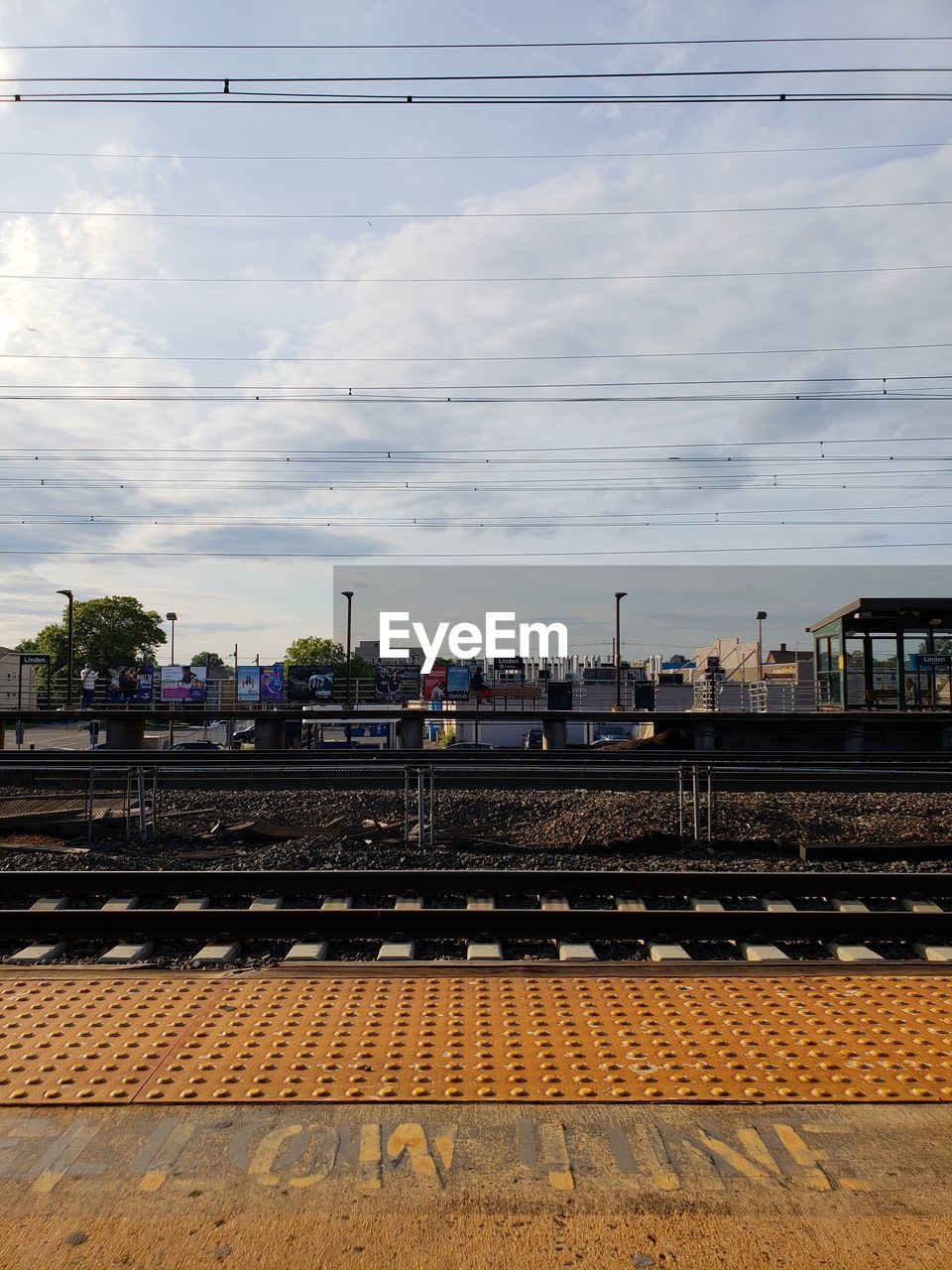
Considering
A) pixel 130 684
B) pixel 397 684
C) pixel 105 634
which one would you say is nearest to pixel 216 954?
pixel 397 684

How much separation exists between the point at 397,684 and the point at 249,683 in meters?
6.68

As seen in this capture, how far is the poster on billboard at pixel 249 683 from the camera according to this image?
38.0 meters

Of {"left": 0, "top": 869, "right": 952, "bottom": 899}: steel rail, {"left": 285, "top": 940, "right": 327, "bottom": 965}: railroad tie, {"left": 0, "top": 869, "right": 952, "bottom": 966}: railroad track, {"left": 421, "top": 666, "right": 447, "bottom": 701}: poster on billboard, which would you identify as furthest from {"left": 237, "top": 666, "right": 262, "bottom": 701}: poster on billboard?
{"left": 285, "top": 940, "right": 327, "bottom": 965}: railroad tie

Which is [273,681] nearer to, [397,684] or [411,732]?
[397,684]

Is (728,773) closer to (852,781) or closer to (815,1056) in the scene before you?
(852,781)

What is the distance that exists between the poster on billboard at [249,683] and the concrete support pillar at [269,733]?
922cm

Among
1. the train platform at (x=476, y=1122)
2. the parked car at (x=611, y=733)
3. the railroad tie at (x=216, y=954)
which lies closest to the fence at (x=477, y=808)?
the railroad tie at (x=216, y=954)

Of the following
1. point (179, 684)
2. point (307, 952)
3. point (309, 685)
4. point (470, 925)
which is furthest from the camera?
point (179, 684)

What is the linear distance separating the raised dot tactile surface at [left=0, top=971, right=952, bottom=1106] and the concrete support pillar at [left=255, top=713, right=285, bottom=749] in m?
22.7

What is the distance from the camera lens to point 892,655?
2767 centimetres

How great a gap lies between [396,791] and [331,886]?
20.9 ft

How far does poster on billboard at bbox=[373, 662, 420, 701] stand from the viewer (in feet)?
120

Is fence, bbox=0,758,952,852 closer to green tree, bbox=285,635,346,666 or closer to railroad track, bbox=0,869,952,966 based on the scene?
railroad track, bbox=0,869,952,966

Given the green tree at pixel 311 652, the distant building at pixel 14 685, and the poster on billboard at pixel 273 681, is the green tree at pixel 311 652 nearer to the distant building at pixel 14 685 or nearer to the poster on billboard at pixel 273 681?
the distant building at pixel 14 685
